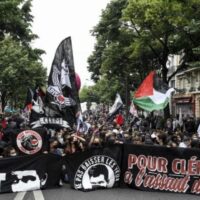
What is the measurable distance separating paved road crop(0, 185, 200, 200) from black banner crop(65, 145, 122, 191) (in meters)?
0.26

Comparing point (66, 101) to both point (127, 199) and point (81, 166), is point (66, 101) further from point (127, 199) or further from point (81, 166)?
point (127, 199)

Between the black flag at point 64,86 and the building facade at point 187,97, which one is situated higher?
the building facade at point 187,97

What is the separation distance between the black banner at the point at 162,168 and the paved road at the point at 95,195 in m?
0.25

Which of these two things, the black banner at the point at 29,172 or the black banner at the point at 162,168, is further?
the black banner at the point at 162,168

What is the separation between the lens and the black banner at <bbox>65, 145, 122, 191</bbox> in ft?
38.9

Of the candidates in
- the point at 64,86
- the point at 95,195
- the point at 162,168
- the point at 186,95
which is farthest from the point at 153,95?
the point at 186,95

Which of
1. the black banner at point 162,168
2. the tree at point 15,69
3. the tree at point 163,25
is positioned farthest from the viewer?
the tree at point 15,69

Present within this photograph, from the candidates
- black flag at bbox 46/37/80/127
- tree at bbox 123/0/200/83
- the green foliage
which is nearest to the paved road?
black flag at bbox 46/37/80/127

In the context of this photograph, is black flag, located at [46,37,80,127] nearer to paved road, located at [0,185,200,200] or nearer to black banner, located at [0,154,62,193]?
black banner, located at [0,154,62,193]

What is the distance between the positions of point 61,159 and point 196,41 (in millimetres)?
21473

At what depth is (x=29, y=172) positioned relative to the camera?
38.5 feet

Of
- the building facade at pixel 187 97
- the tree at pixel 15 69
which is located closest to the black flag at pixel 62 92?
the tree at pixel 15 69

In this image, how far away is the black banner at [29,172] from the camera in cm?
1159

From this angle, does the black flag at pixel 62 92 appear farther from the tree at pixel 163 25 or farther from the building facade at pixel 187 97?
the building facade at pixel 187 97
